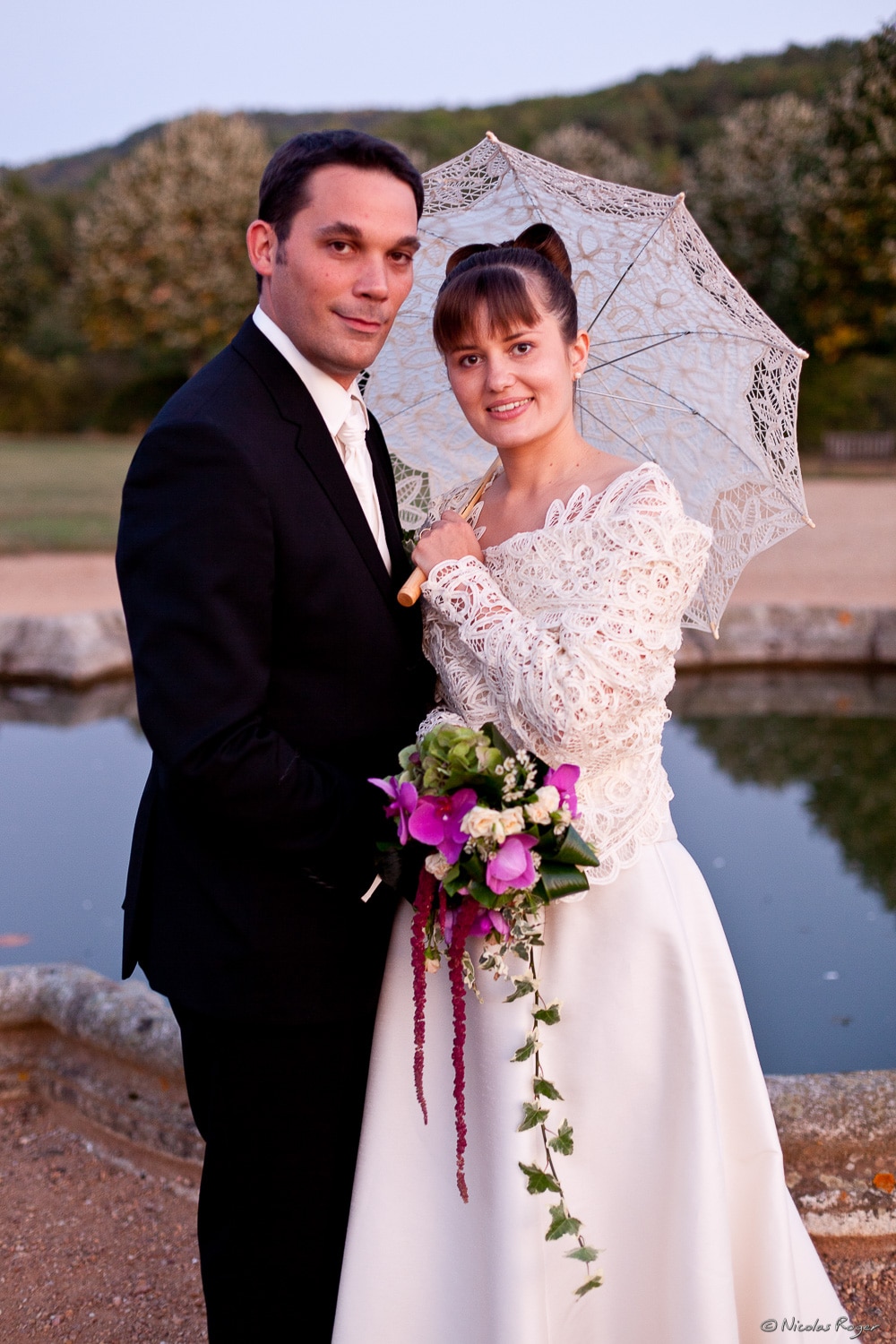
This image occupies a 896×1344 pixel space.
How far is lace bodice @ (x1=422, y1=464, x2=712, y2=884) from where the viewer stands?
1952 mm

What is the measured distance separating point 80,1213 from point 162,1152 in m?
0.27

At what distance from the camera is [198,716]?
6.15 feet

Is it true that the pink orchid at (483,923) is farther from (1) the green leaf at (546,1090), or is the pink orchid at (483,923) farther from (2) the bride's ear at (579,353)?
(2) the bride's ear at (579,353)

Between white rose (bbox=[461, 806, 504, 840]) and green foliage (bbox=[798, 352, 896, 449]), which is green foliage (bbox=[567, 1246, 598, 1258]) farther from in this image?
green foliage (bbox=[798, 352, 896, 449])

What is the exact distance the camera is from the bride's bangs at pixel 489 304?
223 centimetres

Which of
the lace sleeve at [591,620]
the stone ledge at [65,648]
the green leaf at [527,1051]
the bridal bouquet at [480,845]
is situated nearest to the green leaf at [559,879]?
the bridal bouquet at [480,845]

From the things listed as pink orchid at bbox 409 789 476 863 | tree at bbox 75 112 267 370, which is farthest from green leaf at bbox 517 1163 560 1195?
tree at bbox 75 112 267 370

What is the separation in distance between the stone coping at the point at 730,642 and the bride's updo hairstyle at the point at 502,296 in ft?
20.5

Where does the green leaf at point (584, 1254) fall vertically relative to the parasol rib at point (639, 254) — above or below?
below

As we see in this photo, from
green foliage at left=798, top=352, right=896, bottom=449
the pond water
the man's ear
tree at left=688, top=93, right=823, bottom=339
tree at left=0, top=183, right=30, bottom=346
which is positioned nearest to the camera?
the man's ear

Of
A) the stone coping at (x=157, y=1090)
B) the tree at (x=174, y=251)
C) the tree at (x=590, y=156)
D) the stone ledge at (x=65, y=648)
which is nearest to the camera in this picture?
the stone coping at (x=157, y=1090)

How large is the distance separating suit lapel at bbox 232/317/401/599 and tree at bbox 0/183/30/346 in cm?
4386

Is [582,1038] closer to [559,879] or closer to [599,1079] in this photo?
[599,1079]

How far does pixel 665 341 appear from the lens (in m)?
2.69
